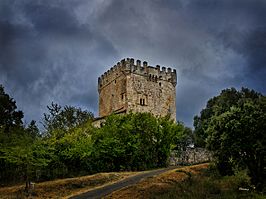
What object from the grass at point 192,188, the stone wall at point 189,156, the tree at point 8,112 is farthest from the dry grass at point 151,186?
the tree at point 8,112

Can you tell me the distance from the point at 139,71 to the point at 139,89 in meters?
2.89

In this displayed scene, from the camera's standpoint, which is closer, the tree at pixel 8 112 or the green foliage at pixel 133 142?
the green foliage at pixel 133 142

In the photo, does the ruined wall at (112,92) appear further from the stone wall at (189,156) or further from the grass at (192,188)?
the grass at (192,188)

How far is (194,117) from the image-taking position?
64562mm

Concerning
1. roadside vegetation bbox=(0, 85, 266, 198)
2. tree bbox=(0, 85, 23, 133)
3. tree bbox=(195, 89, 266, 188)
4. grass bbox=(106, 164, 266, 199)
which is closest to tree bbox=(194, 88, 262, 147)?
roadside vegetation bbox=(0, 85, 266, 198)

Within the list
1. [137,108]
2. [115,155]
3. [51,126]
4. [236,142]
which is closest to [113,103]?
[137,108]

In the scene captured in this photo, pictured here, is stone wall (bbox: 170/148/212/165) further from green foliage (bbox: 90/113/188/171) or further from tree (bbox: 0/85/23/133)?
tree (bbox: 0/85/23/133)

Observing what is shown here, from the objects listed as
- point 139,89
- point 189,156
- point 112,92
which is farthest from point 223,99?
point 112,92

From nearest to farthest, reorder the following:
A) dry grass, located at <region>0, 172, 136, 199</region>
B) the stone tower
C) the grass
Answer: the grass → dry grass, located at <region>0, 172, 136, 199</region> → the stone tower

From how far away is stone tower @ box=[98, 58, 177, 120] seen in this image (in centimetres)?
6159

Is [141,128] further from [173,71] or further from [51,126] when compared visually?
[173,71]

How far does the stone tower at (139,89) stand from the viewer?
61594 mm

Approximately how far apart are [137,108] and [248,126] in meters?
39.7

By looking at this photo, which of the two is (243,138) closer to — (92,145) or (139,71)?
(92,145)
